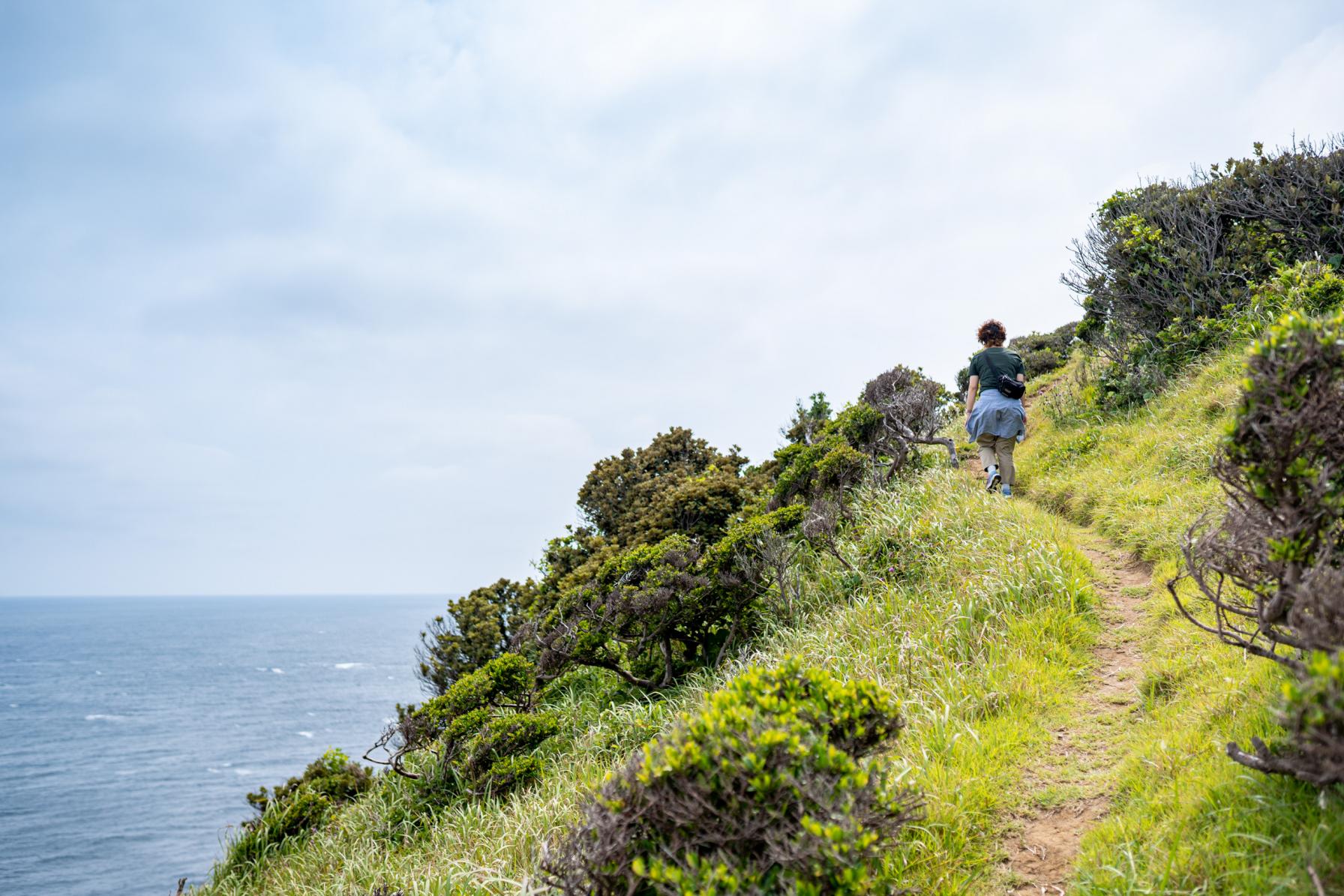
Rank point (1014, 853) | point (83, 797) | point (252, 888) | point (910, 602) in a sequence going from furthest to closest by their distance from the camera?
point (83, 797)
point (252, 888)
point (910, 602)
point (1014, 853)

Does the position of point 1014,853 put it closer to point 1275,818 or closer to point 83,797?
point 1275,818

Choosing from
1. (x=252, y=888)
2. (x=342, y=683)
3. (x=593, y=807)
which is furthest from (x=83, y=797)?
(x=593, y=807)

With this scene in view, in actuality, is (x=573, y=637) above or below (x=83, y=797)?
above

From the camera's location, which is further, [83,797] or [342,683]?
[342,683]

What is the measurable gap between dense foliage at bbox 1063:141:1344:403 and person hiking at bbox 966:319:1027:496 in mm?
3262

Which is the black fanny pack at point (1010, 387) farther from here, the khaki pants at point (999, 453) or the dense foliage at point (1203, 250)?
the dense foliage at point (1203, 250)

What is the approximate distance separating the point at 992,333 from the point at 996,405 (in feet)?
3.86

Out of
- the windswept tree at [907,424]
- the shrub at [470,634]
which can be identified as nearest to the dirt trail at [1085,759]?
the windswept tree at [907,424]

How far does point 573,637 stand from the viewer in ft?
28.7

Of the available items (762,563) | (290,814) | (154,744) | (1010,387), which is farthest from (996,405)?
(154,744)

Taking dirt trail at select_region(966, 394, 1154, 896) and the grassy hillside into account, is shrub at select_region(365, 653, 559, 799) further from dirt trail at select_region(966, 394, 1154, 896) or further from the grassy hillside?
dirt trail at select_region(966, 394, 1154, 896)

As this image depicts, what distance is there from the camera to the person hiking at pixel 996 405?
9969mm

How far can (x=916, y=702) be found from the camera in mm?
4926

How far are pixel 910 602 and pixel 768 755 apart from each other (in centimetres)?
421
